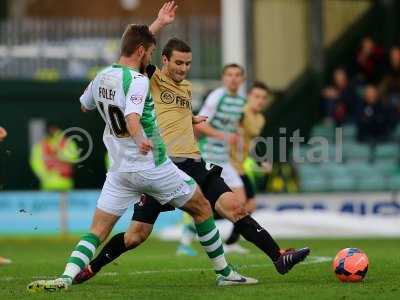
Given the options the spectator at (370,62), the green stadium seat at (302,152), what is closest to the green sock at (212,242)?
the green stadium seat at (302,152)

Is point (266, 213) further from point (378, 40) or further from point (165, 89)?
point (165, 89)

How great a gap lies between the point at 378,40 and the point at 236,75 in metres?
11.7

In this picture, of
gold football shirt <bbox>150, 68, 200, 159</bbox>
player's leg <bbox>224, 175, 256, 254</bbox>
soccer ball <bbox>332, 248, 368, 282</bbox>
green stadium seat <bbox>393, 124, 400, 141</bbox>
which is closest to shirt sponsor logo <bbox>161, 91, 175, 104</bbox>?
gold football shirt <bbox>150, 68, 200, 159</bbox>

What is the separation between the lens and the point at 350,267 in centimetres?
1040

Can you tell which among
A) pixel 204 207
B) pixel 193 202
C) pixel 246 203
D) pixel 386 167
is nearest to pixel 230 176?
pixel 246 203

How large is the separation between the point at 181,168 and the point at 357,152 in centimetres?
1258

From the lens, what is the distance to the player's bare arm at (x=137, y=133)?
30.1 feet

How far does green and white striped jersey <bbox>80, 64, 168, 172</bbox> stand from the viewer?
947 centimetres

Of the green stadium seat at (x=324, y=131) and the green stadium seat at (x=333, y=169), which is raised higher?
the green stadium seat at (x=324, y=131)

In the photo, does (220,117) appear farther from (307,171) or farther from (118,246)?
(307,171)

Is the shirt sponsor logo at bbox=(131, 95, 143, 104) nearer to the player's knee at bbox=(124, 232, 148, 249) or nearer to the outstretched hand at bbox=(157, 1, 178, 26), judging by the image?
the outstretched hand at bbox=(157, 1, 178, 26)

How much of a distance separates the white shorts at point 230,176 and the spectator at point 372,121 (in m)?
7.95

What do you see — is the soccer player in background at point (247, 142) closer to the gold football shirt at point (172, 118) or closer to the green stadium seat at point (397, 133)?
the gold football shirt at point (172, 118)

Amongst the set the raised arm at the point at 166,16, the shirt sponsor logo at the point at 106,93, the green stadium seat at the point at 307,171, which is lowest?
the green stadium seat at the point at 307,171
